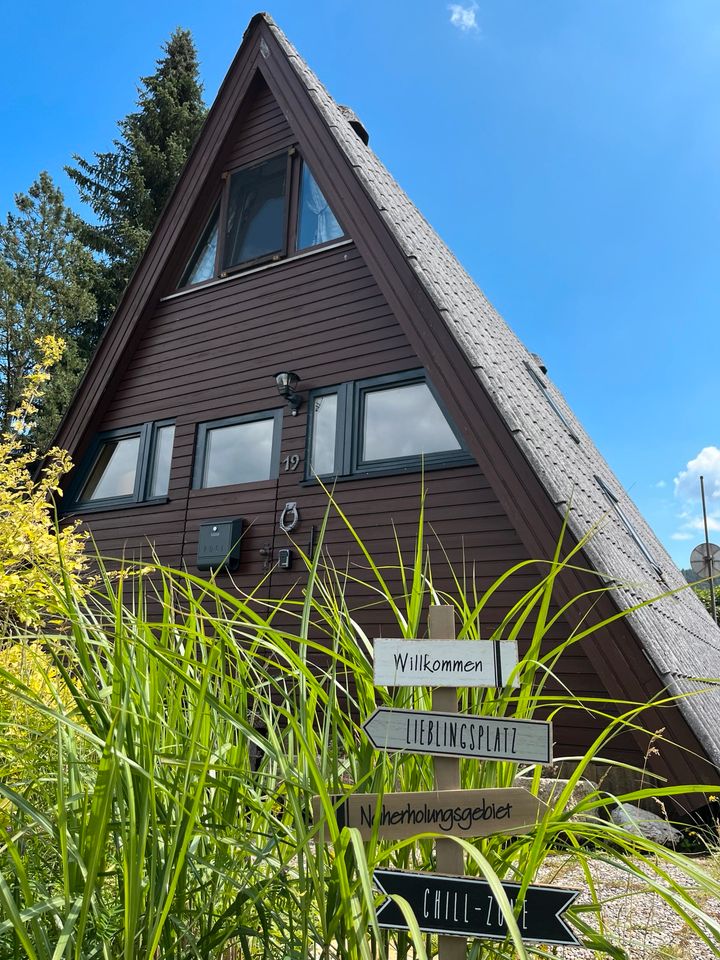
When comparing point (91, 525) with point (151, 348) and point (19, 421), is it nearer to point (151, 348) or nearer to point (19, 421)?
point (151, 348)

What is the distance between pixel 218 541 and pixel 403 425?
2.12 m

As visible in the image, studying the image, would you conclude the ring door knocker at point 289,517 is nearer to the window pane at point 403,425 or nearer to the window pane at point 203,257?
the window pane at point 403,425

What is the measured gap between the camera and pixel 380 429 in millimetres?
6066

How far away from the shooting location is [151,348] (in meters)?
7.86

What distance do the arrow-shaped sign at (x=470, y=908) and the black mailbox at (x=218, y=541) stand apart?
5.30 meters

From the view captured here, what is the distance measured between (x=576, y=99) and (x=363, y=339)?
4.33 meters

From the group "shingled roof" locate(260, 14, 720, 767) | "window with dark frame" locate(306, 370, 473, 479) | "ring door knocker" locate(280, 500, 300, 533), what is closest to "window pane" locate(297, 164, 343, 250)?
"shingled roof" locate(260, 14, 720, 767)

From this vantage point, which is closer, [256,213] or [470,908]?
[470,908]

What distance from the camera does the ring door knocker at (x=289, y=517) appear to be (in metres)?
6.20

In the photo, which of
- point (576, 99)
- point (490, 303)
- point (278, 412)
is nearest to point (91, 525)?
point (278, 412)

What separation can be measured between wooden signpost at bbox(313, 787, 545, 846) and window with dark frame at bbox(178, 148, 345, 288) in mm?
6198

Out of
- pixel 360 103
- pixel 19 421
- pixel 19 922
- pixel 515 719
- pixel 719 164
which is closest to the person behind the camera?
pixel 19 922

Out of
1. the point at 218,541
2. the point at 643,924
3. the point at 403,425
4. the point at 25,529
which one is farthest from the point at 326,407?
the point at 643,924

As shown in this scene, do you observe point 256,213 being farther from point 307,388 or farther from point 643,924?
point 643,924
